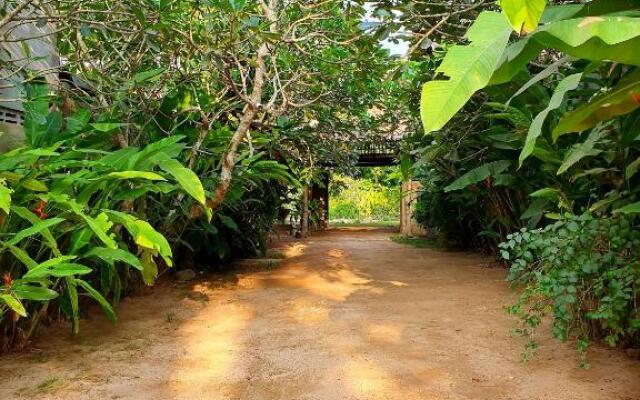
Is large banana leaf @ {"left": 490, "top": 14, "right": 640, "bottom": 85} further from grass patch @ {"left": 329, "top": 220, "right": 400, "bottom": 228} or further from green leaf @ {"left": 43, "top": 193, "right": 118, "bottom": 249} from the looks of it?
grass patch @ {"left": 329, "top": 220, "right": 400, "bottom": 228}

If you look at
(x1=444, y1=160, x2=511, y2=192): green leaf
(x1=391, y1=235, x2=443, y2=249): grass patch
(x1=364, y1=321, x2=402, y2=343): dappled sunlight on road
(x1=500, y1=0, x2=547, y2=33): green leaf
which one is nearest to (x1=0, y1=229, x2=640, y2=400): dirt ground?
(x1=364, y1=321, x2=402, y2=343): dappled sunlight on road

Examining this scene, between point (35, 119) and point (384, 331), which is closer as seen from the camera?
point (35, 119)

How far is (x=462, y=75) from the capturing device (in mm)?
1029

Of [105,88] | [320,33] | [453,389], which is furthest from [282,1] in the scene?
[453,389]

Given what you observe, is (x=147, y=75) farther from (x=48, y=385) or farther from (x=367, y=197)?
(x=367, y=197)

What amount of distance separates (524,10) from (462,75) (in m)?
0.25

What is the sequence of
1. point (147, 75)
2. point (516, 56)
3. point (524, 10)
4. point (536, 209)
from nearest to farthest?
point (524, 10)
point (516, 56)
point (147, 75)
point (536, 209)

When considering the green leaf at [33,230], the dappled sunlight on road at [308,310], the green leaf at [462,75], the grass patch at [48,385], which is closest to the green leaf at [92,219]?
the green leaf at [33,230]

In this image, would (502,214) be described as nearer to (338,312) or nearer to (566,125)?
(338,312)

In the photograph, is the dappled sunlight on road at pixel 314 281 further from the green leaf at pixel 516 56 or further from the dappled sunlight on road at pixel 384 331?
the green leaf at pixel 516 56

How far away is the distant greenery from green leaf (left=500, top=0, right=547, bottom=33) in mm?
14224

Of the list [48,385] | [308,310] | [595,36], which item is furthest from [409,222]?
[595,36]

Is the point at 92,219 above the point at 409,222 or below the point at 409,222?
above

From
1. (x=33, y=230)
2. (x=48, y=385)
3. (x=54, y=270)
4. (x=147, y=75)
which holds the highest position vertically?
(x=147, y=75)
